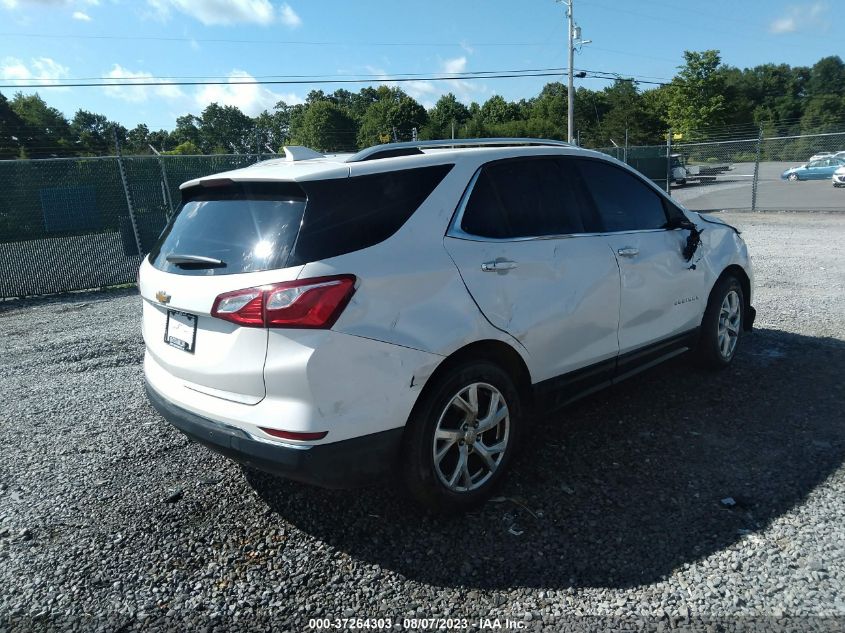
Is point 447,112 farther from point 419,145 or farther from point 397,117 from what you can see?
point 419,145

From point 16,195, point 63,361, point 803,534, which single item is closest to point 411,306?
point 803,534

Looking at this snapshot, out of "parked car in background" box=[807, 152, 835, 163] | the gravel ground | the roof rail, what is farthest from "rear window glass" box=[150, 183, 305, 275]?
"parked car in background" box=[807, 152, 835, 163]

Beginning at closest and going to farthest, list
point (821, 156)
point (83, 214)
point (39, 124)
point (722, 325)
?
point (722, 325), point (83, 214), point (821, 156), point (39, 124)

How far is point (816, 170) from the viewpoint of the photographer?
28984 millimetres

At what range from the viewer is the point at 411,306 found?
2.74 meters

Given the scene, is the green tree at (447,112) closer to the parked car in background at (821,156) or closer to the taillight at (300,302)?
the parked car in background at (821,156)

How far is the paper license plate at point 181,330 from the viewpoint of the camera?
2.90 m

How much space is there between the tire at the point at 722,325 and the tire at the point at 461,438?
2248mm

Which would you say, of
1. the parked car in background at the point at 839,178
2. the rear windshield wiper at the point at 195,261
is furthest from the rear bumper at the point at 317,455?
the parked car in background at the point at 839,178

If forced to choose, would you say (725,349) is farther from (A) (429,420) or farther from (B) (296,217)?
(B) (296,217)

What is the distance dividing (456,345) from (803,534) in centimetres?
183

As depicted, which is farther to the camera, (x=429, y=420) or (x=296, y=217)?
(x=429, y=420)

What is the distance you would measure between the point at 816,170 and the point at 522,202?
31844 millimetres

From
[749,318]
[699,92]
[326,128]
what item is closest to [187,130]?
[326,128]
